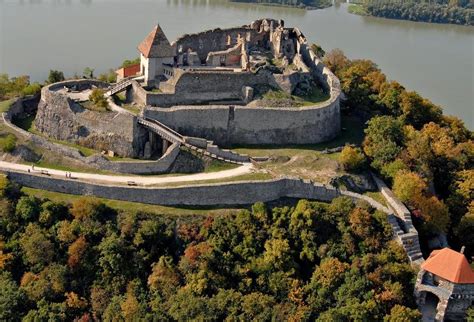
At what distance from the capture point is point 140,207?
24.5 meters

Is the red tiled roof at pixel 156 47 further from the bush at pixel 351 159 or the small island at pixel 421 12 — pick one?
the small island at pixel 421 12

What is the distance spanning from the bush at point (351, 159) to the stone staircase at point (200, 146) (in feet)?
14.4

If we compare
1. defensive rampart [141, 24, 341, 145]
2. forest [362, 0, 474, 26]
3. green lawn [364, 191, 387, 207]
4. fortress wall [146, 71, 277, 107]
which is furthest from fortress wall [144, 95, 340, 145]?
forest [362, 0, 474, 26]

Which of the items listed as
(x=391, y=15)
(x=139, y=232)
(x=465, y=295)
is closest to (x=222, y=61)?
(x=139, y=232)

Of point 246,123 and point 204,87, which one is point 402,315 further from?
point 204,87

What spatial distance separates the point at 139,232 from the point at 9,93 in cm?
1504

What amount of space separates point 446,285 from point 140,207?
1253cm

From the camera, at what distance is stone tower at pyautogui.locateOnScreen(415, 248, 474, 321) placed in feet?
72.8

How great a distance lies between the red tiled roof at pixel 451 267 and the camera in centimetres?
2212

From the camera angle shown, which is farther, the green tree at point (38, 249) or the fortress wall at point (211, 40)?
the fortress wall at point (211, 40)

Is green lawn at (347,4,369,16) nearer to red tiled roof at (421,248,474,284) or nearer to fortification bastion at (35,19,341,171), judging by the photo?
fortification bastion at (35,19,341,171)

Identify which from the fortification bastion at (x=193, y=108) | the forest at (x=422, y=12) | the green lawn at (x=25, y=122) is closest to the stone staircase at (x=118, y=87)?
the fortification bastion at (x=193, y=108)

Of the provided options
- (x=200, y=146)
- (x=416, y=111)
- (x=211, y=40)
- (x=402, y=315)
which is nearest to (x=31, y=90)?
(x=211, y=40)

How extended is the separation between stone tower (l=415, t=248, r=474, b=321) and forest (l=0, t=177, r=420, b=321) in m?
0.67
